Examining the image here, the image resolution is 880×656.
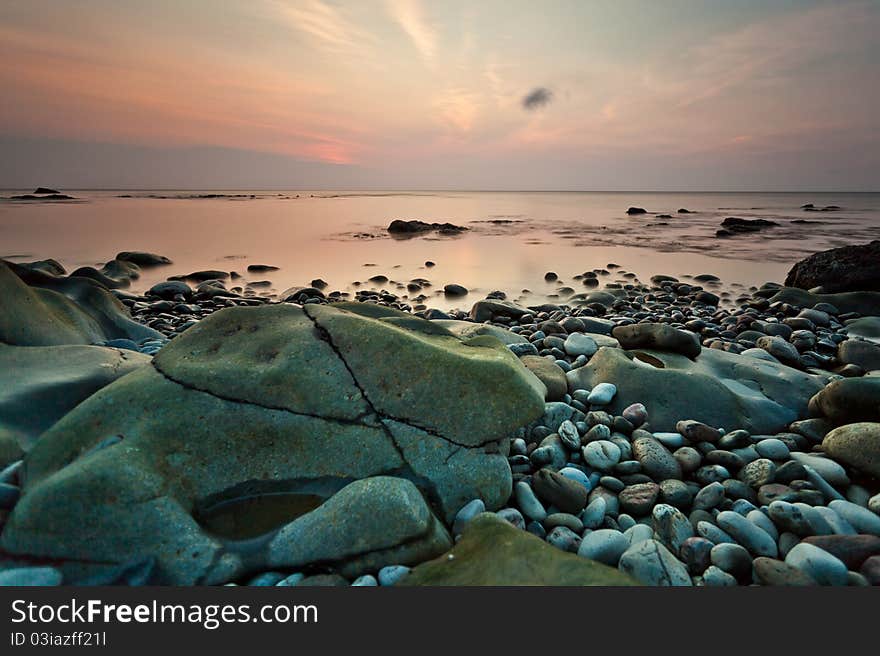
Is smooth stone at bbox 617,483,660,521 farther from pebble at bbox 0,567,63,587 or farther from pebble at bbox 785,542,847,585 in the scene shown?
pebble at bbox 0,567,63,587

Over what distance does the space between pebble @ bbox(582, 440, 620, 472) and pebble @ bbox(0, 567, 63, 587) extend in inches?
108

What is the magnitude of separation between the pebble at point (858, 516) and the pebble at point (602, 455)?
1.09 meters

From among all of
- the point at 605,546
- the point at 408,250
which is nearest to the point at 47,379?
the point at 605,546

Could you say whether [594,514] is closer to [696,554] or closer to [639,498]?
[639,498]

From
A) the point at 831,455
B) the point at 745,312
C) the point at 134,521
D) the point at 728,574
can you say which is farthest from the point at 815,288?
the point at 134,521

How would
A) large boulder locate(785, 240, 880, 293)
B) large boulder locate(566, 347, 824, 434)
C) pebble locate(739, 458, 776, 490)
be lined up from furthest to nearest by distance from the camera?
large boulder locate(785, 240, 880, 293) → large boulder locate(566, 347, 824, 434) → pebble locate(739, 458, 776, 490)

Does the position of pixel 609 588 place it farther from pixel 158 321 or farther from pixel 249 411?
pixel 158 321

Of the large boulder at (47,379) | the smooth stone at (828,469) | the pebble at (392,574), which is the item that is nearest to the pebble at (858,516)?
the smooth stone at (828,469)

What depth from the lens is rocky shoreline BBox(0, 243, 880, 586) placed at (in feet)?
6.70

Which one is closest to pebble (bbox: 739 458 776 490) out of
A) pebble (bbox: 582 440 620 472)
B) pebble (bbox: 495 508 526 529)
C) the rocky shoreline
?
the rocky shoreline

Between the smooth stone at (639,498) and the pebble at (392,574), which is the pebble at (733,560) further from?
the pebble at (392,574)

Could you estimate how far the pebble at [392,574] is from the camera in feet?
6.61

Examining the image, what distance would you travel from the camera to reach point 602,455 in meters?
2.99

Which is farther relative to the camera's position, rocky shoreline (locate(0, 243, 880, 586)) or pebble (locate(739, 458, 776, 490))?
pebble (locate(739, 458, 776, 490))
